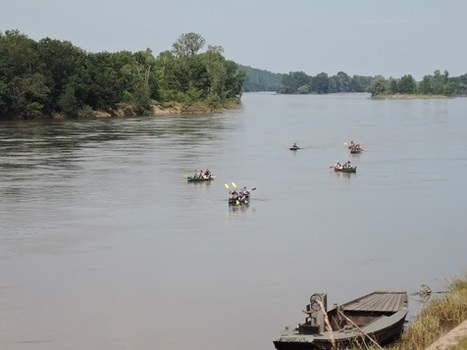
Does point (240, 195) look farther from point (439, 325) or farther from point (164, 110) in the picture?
point (164, 110)

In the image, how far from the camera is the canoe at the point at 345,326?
22.2 m

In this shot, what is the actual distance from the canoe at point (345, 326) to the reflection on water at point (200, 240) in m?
2.99

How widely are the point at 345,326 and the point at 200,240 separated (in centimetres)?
1842

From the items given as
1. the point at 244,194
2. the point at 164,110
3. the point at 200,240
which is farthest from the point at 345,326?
the point at 164,110

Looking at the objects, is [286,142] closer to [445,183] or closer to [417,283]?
[445,183]

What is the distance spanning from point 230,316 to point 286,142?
73.0m

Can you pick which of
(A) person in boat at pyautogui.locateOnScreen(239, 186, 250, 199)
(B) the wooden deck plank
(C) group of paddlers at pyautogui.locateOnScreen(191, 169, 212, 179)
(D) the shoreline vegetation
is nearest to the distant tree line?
(D) the shoreline vegetation

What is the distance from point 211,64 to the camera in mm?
194625

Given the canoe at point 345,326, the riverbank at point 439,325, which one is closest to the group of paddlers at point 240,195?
the riverbank at point 439,325

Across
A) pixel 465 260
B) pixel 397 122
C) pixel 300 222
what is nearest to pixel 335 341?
pixel 465 260

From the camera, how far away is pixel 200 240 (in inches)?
1641

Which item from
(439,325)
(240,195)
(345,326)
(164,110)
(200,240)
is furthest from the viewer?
(164,110)

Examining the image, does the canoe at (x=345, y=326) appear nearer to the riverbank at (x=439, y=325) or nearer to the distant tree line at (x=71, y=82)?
the riverbank at (x=439, y=325)

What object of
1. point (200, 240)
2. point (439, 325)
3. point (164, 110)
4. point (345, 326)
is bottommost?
point (164, 110)
